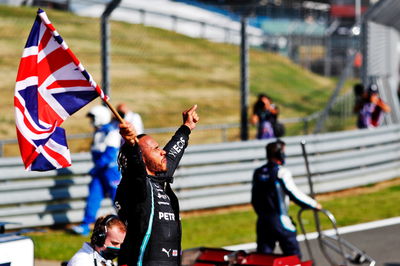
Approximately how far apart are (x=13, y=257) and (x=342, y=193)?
942 cm

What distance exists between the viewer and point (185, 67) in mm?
15859

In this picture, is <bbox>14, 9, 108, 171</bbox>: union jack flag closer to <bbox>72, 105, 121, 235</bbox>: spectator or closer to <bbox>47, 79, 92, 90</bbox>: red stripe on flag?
<bbox>47, 79, 92, 90</bbox>: red stripe on flag

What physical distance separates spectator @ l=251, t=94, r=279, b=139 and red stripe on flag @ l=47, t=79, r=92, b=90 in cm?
843

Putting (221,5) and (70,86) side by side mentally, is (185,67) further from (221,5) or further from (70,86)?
(70,86)

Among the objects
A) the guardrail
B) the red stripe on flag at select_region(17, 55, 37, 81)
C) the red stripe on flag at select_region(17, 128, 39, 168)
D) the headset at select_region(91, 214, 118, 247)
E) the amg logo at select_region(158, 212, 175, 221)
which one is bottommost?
the guardrail

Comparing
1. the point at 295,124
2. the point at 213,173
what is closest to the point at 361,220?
the point at 213,173

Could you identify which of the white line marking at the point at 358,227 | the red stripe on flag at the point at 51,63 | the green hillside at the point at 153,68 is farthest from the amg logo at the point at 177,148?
the green hillside at the point at 153,68

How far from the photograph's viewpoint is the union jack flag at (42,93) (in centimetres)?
527

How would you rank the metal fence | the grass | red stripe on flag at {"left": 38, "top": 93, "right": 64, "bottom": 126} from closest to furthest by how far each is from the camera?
1. red stripe on flag at {"left": 38, "top": 93, "right": 64, "bottom": 126}
2. the grass
3. the metal fence

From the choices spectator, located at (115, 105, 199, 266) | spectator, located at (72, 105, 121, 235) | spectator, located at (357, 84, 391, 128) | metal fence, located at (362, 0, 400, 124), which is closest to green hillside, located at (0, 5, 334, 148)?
spectator, located at (357, 84, 391, 128)

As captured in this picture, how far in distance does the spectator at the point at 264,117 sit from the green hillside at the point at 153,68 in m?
1.51

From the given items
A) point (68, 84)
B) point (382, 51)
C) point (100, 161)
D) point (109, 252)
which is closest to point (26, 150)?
point (68, 84)

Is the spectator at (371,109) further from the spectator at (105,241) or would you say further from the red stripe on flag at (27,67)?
the red stripe on flag at (27,67)

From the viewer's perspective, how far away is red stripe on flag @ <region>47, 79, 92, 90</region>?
5250 millimetres
